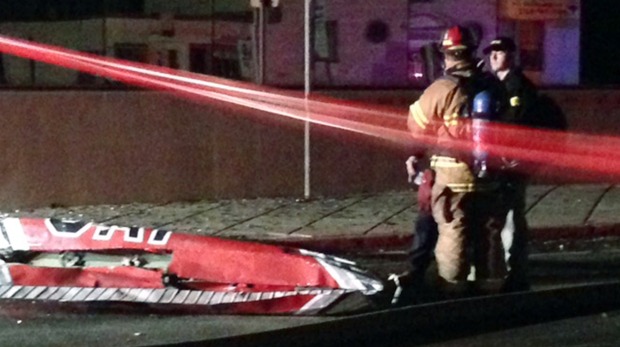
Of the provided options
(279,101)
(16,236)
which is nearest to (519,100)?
(16,236)

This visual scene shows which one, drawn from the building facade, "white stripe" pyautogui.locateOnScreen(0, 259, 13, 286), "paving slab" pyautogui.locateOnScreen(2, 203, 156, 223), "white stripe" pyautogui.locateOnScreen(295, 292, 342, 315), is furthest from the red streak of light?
"white stripe" pyautogui.locateOnScreen(0, 259, 13, 286)

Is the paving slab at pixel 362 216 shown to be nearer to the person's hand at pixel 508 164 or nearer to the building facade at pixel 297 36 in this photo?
the building facade at pixel 297 36

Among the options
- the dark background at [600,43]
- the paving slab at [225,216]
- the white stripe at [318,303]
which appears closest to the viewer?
the white stripe at [318,303]

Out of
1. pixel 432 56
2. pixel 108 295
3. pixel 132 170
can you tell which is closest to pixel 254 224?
pixel 132 170

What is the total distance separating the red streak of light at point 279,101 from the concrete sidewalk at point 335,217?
56 cm

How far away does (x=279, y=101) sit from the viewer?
14281 millimetres

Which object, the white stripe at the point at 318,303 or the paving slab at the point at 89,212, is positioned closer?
the white stripe at the point at 318,303

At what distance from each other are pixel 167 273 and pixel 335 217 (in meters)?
4.43

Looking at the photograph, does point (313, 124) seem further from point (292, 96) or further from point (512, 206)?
point (512, 206)

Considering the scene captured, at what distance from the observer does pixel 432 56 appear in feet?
47.9

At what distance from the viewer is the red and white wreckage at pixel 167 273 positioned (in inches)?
326

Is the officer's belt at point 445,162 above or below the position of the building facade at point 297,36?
below

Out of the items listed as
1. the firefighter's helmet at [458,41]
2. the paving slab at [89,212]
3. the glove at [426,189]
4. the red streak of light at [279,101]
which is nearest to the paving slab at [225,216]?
the paving slab at [89,212]

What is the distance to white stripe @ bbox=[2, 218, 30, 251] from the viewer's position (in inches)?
350
